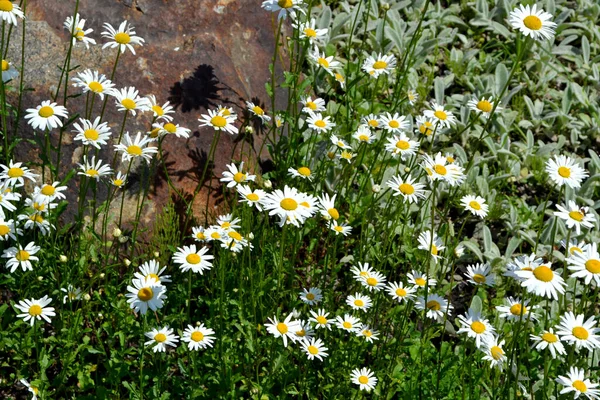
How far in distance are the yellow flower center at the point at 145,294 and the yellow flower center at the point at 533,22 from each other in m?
1.88

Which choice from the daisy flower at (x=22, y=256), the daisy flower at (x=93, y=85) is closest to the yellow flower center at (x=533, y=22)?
the daisy flower at (x=93, y=85)

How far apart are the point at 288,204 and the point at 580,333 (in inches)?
48.6

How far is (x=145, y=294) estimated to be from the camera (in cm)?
291

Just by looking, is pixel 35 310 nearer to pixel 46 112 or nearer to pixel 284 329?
pixel 46 112

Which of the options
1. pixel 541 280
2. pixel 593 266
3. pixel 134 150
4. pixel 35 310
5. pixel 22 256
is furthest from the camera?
pixel 134 150

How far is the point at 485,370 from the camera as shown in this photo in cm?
337

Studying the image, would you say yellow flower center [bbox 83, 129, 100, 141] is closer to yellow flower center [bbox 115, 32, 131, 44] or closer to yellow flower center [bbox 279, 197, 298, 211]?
yellow flower center [bbox 115, 32, 131, 44]

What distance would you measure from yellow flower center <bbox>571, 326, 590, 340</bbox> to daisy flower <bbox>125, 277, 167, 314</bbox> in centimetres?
161

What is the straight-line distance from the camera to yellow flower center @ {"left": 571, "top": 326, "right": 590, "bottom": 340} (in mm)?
2873

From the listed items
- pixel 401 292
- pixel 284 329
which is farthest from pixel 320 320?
pixel 401 292

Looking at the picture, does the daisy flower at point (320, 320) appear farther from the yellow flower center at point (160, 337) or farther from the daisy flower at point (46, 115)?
the daisy flower at point (46, 115)

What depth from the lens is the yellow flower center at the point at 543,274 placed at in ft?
8.65

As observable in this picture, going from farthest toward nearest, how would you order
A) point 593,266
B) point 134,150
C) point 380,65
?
point 380,65 → point 134,150 → point 593,266

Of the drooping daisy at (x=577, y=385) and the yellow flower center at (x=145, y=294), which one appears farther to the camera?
the yellow flower center at (x=145, y=294)
